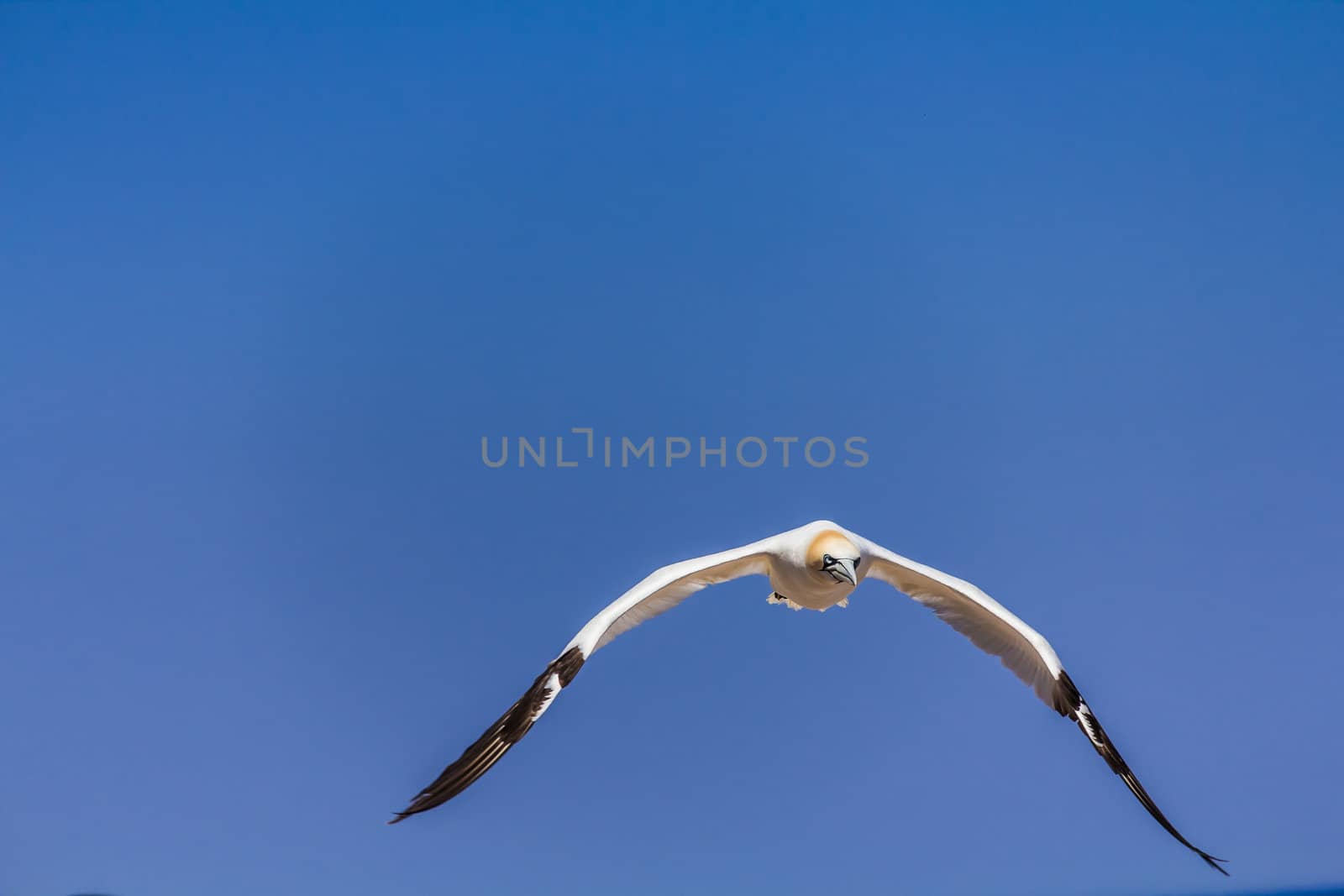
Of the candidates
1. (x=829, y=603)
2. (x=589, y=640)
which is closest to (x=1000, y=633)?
(x=829, y=603)

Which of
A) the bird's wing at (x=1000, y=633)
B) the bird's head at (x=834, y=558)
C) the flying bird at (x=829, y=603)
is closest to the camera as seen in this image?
the flying bird at (x=829, y=603)

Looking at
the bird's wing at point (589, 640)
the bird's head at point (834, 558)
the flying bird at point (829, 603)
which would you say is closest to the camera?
the bird's wing at point (589, 640)

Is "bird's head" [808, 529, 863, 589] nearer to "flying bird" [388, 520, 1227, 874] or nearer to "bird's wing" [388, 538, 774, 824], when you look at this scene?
"flying bird" [388, 520, 1227, 874]

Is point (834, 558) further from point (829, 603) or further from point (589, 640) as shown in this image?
point (589, 640)

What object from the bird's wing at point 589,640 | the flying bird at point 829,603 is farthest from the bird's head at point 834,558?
the bird's wing at point 589,640

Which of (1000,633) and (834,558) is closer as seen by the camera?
(834,558)

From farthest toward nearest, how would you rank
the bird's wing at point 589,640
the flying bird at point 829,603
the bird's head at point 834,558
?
1. the bird's head at point 834,558
2. the flying bird at point 829,603
3. the bird's wing at point 589,640

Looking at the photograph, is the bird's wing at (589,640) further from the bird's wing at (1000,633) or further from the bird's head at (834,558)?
the bird's wing at (1000,633)

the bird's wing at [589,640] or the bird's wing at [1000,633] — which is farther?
the bird's wing at [1000,633]
